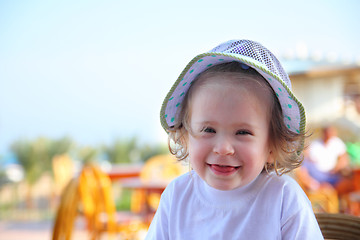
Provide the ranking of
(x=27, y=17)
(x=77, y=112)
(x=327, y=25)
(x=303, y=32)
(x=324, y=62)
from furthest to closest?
(x=327, y=25), (x=27, y=17), (x=303, y=32), (x=77, y=112), (x=324, y=62)

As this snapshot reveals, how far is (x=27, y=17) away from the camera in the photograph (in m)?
20.6

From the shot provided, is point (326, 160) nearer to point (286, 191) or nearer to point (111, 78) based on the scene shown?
point (286, 191)

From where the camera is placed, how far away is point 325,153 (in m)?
5.36

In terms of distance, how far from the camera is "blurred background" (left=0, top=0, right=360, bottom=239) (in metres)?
7.45

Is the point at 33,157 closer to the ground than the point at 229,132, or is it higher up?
closer to the ground

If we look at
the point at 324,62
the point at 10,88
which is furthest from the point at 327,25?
the point at 10,88

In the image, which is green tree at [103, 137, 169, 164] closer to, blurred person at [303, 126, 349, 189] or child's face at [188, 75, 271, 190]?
blurred person at [303, 126, 349, 189]

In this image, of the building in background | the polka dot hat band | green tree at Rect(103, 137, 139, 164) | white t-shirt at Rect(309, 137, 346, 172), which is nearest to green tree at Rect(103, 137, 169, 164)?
green tree at Rect(103, 137, 139, 164)

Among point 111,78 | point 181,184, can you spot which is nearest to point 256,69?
point 181,184

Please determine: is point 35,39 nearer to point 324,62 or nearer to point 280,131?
point 324,62

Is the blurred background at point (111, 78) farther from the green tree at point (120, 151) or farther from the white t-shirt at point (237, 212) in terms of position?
the white t-shirt at point (237, 212)

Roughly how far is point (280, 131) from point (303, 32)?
1879 centimetres

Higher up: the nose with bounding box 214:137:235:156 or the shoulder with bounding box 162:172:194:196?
the nose with bounding box 214:137:235:156

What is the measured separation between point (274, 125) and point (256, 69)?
0.55ft
